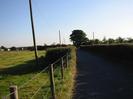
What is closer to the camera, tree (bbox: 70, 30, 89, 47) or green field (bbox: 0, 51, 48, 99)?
green field (bbox: 0, 51, 48, 99)

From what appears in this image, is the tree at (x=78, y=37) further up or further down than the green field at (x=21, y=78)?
further up

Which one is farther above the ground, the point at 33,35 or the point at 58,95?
the point at 33,35

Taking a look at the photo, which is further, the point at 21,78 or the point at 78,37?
the point at 78,37

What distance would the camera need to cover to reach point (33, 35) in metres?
23.5

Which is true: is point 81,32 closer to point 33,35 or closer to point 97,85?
point 33,35

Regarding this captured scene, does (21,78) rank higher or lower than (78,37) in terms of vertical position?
lower

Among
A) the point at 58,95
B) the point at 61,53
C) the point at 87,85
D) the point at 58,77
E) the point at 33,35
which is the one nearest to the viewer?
the point at 58,95

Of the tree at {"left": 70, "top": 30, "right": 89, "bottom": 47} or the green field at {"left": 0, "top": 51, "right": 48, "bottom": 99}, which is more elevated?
the tree at {"left": 70, "top": 30, "right": 89, "bottom": 47}

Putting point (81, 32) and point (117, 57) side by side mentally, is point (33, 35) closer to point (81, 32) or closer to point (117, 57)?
point (117, 57)

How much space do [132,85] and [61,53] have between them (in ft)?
57.6

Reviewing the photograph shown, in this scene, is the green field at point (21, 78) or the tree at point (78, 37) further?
the tree at point (78, 37)

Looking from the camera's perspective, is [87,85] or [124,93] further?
[87,85]

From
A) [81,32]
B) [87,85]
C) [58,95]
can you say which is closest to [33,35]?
[87,85]

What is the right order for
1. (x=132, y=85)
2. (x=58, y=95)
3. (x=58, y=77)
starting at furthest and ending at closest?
(x=58, y=77) → (x=132, y=85) → (x=58, y=95)
